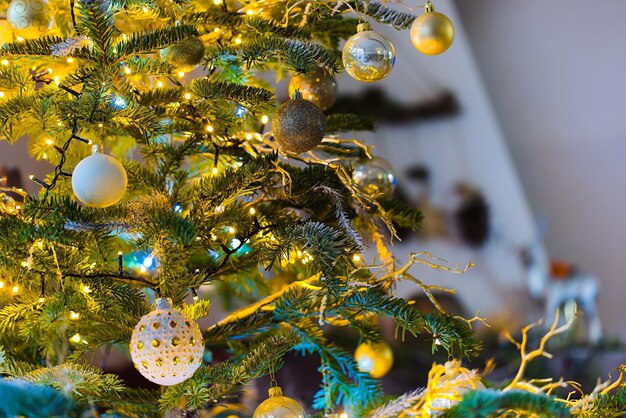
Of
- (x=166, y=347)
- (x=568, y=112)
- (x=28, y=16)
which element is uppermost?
(x=28, y=16)

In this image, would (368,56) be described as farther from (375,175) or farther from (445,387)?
(445,387)

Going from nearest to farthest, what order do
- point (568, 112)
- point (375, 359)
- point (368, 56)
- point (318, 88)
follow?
point (368, 56), point (318, 88), point (375, 359), point (568, 112)

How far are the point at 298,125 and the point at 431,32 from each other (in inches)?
8.0

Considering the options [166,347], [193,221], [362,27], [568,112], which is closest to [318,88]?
[362,27]

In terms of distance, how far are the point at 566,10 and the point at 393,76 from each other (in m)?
0.47

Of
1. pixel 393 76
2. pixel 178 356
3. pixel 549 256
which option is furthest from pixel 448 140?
pixel 178 356

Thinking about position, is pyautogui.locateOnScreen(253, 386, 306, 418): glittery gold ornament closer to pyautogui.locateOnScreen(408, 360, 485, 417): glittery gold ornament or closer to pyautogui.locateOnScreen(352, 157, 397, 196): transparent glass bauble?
pyautogui.locateOnScreen(408, 360, 485, 417): glittery gold ornament

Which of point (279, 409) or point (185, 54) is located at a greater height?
point (185, 54)

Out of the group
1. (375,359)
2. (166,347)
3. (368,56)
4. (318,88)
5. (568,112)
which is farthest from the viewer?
(568,112)

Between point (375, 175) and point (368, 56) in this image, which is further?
point (375, 175)

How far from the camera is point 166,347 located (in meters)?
0.67

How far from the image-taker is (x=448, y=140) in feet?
6.36

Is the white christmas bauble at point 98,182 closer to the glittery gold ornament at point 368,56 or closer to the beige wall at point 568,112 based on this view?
the glittery gold ornament at point 368,56

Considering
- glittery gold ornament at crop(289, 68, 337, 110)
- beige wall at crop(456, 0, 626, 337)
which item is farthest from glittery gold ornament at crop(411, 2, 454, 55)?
beige wall at crop(456, 0, 626, 337)
